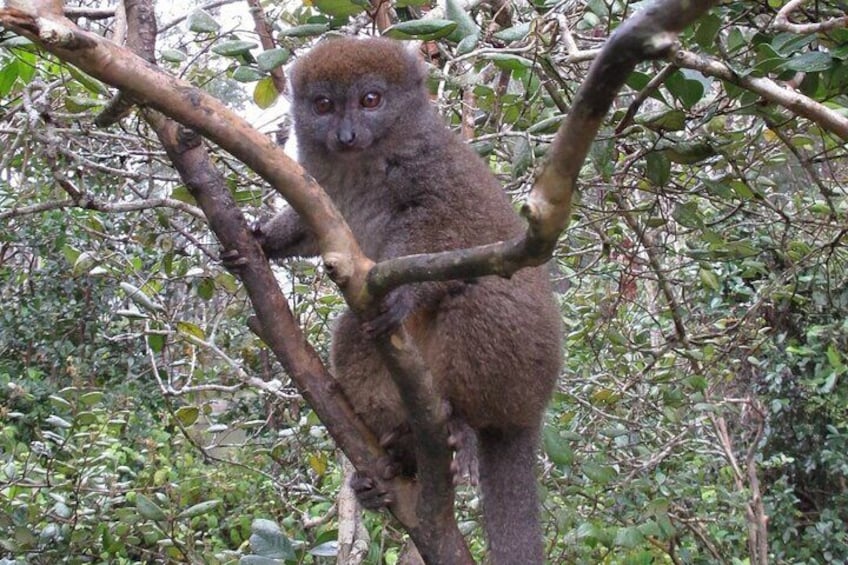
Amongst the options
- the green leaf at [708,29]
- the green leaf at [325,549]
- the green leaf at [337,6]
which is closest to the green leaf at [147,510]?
the green leaf at [325,549]

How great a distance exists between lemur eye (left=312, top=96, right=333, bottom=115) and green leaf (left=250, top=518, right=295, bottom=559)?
165 centimetres

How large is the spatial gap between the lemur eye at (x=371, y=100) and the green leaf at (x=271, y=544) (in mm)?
1688

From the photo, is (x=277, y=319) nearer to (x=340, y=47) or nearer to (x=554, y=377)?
(x=554, y=377)

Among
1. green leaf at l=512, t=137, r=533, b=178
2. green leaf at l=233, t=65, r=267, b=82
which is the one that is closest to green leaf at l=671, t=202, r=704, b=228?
green leaf at l=512, t=137, r=533, b=178

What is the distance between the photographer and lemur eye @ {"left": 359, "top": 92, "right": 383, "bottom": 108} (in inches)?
135

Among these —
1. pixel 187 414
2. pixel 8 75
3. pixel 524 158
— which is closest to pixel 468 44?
pixel 524 158

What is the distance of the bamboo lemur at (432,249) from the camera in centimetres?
294

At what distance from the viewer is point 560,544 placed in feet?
14.1

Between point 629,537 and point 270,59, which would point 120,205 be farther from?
point 629,537

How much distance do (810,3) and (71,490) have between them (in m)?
3.59

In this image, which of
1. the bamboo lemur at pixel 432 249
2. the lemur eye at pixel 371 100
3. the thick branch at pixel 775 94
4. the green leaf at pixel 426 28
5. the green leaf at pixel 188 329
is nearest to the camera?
the thick branch at pixel 775 94

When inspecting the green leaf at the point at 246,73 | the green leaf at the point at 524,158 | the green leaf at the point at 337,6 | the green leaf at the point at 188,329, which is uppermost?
the green leaf at the point at 246,73

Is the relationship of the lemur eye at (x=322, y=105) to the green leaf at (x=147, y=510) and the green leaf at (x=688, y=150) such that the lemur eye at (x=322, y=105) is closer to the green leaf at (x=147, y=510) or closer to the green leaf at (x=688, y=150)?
the green leaf at (x=688, y=150)

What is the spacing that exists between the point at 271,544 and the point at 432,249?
120cm
